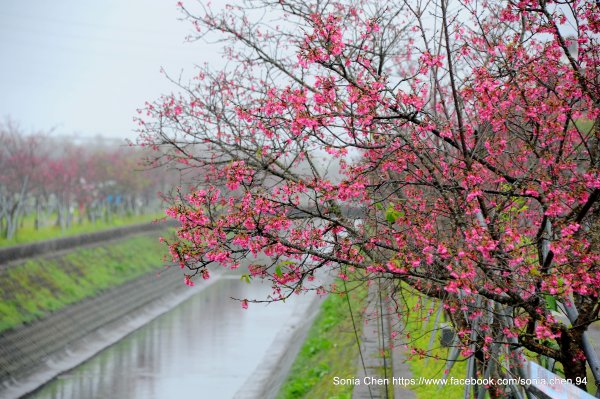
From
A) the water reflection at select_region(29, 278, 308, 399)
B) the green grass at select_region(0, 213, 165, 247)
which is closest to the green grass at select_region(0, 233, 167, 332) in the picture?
the green grass at select_region(0, 213, 165, 247)

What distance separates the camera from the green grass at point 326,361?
54.2ft

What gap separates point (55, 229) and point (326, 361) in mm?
31383

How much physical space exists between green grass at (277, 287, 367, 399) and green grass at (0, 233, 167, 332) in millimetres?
10461

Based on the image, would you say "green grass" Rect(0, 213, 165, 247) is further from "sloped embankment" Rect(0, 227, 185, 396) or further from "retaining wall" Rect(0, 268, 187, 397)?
"retaining wall" Rect(0, 268, 187, 397)

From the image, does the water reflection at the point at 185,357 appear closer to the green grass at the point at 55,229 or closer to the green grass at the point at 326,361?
the green grass at the point at 326,361

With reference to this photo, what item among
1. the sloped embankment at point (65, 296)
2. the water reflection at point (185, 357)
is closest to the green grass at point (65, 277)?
the sloped embankment at point (65, 296)

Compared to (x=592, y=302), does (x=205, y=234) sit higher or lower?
higher

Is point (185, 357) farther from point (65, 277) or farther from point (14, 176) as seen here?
point (14, 176)

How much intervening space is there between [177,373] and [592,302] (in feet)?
76.4

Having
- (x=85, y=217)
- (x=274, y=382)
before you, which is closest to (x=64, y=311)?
(x=274, y=382)

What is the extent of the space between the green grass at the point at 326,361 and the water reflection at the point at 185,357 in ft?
12.7

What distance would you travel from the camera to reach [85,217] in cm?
6134

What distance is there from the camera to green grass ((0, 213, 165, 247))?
38656mm

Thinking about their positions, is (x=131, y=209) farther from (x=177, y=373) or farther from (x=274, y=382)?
(x=274, y=382)
